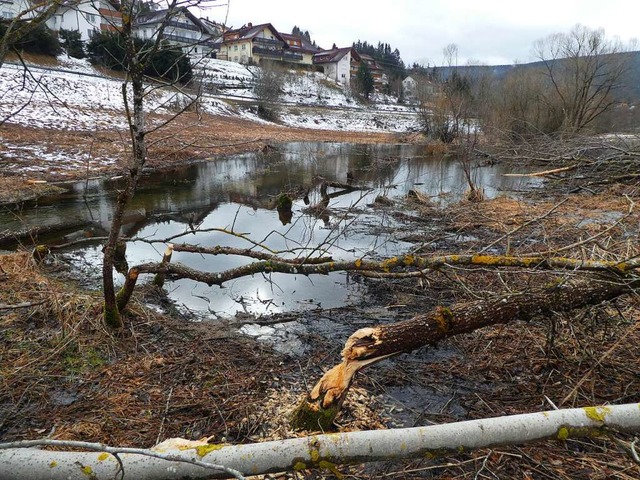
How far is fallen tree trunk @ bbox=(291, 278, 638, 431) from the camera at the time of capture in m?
3.23

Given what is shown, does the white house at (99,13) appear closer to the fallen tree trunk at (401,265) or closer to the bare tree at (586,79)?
the fallen tree trunk at (401,265)

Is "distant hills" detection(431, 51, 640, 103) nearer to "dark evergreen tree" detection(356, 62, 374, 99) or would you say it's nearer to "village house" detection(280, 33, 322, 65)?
"dark evergreen tree" detection(356, 62, 374, 99)

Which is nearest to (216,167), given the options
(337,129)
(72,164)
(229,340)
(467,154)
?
(72,164)

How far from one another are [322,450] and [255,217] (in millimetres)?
9437

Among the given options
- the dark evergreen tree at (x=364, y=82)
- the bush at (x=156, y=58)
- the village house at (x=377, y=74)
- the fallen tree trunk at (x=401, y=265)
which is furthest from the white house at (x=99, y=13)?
the village house at (x=377, y=74)

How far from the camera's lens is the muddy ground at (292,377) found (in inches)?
109

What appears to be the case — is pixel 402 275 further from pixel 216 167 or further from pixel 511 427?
pixel 216 167

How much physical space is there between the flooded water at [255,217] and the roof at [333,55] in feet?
197

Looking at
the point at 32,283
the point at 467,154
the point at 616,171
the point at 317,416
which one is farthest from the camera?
the point at 467,154

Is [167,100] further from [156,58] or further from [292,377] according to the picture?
[292,377]

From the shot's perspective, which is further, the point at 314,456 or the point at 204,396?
the point at 204,396

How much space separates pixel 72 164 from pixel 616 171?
55.7 feet

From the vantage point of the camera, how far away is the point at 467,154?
48.0 feet

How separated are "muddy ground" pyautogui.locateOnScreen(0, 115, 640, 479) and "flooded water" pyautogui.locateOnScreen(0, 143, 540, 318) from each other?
111 centimetres
